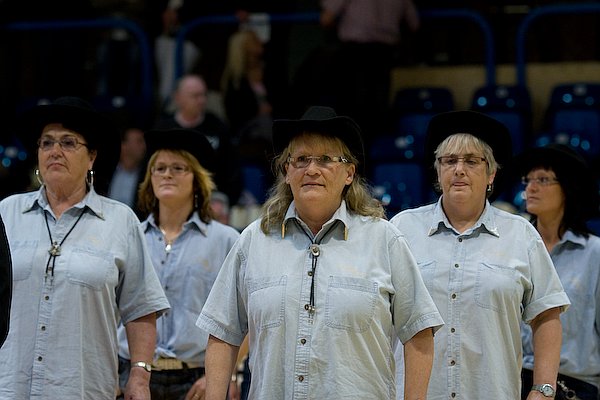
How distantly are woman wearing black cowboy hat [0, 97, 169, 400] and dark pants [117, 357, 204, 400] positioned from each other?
0.57m

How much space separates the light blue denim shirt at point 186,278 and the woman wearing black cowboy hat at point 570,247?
1485mm

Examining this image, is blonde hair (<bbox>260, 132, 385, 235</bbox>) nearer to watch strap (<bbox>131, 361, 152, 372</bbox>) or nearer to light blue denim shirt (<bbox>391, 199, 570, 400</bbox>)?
light blue denim shirt (<bbox>391, 199, 570, 400</bbox>)

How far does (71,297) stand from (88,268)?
136 mm

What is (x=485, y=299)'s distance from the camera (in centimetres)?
473

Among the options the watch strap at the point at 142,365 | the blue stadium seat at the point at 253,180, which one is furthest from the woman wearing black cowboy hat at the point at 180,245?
the blue stadium seat at the point at 253,180

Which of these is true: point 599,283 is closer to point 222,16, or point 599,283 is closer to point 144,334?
point 144,334

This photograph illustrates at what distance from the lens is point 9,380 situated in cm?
475

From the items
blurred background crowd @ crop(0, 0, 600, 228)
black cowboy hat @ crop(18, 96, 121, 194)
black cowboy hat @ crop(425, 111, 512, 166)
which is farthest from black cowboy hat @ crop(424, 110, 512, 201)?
blurred background crowd @ crop(0, 0, 600, 228)

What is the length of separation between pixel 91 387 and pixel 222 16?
21.2 feet

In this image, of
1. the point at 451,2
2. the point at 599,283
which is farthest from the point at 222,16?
the point at 599,283

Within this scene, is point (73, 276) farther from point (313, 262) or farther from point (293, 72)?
point (293, 72)

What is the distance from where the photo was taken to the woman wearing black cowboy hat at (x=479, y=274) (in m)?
4.72

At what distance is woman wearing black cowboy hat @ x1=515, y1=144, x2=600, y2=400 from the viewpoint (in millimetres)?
5418

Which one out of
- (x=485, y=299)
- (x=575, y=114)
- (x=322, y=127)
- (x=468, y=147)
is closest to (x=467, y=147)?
(x=468, y=147)
